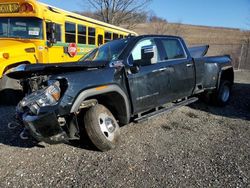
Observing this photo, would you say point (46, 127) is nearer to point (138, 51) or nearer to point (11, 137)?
point (11, 137)

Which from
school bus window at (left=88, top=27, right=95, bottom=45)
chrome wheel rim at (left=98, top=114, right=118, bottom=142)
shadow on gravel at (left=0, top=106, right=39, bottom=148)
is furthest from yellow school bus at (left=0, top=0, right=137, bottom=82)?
chrome wheel rim at (left=98, top=114, right=118, bottom=142)

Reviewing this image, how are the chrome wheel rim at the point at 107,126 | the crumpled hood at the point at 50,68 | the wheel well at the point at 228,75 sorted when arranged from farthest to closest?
the wheel well at the point at 228,75, the chrome wheel rim at the point at 107,126, the crumpled hood at the point at 50,68

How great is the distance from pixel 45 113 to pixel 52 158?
964 millimetres

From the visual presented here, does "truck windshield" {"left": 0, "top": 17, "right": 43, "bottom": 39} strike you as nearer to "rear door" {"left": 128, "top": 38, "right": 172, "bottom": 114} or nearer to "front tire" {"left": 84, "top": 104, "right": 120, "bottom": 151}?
"rear door" {"left": 128, "top": 38, "right": 172, "bottom": 114}

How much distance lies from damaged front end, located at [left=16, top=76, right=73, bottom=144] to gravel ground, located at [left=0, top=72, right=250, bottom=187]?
517 mm

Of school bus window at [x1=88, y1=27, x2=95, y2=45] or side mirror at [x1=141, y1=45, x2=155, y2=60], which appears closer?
side mirror at [x1=141, y1=45, x2=155, y2=60]

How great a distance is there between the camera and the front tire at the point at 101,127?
12.6 feet

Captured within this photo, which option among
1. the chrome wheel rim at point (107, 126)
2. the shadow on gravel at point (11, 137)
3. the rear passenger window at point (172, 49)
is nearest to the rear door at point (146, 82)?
the rear passenger window at point (172, 49)

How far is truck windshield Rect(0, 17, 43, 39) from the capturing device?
7762 millimetres

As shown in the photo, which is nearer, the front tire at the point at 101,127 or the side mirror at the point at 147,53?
the front tire at the point at 101,127

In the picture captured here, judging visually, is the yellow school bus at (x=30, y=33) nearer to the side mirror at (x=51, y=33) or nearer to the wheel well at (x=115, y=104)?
the side mirror at (x=51, y=33)

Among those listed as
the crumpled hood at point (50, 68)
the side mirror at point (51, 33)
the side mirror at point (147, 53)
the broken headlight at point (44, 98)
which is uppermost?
the side mirror at point (51, 33)

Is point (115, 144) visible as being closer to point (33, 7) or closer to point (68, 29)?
point (33, 7)

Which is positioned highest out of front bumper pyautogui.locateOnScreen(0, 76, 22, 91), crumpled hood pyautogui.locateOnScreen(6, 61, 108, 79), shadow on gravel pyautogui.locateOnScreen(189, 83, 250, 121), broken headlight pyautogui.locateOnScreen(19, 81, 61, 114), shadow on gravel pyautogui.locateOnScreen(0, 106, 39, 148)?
crumpled hood pyautogui.locateOnScreen(6, 61, 108, 79)
